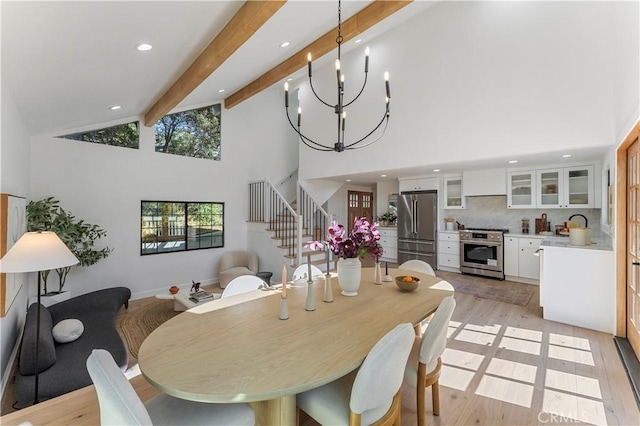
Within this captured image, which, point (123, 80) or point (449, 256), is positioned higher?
point (123, 80)

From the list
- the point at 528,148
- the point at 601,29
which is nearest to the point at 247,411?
the point at 528,148

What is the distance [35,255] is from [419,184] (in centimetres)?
617

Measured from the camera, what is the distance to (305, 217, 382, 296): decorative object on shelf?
205 cm

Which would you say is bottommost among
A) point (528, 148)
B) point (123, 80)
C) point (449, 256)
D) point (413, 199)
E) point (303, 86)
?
point (449, 256)

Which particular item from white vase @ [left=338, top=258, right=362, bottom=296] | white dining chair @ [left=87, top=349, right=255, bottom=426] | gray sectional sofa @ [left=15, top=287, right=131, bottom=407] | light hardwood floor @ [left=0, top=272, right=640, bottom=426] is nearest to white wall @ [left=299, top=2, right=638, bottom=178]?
light hardwood floor @ [left=0, top=272, right=640, bottom=426]

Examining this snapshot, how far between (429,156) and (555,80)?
5.64 ft

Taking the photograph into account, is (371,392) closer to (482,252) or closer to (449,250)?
(482,252)

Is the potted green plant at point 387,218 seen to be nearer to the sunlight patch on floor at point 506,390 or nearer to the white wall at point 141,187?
the white wall at point 141,187

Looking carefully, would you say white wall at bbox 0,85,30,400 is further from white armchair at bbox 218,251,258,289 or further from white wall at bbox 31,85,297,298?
white armchair at bbox 218,251,258,289

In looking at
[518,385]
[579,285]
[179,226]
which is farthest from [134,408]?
[179,226]

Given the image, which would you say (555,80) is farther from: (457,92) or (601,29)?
(457,92)

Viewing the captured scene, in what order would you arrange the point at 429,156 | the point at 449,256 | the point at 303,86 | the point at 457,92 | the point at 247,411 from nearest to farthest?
the point at 247,411 → the point at 457,92 → the point at 429,156 → the point at 449,256 → the point at 303,86

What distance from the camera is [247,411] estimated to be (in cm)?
126

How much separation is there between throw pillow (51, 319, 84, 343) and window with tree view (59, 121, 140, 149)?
2978 mm
